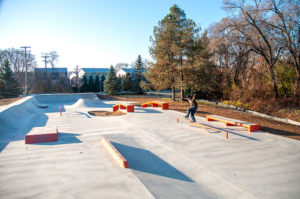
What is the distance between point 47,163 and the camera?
17.6ft

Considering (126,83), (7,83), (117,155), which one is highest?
(126,83)

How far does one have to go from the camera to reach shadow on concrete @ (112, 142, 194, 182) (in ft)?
16.6

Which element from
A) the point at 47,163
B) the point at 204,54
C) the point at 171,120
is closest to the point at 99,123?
the point at 171,120

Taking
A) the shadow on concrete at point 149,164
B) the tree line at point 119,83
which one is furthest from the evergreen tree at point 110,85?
the shadow on concrete at point 149,164

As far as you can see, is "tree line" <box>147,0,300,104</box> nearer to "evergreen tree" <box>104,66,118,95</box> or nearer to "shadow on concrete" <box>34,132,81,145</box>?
"shadow on concrete" <box>34,132,81,145</box>

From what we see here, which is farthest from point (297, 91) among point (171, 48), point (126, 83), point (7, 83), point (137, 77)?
point (7, 83)

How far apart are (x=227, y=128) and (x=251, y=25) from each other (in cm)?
1403

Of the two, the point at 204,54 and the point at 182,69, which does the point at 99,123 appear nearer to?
the point at 182,69

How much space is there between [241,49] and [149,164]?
20.6 meters

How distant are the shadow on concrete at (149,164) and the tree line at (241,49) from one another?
13491 mm

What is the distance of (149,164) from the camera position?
5637mm

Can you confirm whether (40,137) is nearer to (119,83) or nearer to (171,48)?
(171,48)

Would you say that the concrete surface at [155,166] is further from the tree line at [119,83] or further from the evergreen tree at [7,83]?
the evergreen tree at [7,83]

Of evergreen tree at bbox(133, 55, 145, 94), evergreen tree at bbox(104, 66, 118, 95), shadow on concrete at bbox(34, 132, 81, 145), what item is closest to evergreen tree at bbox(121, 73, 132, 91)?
evergreen tree at bbox(133, 55, 145, 94)
